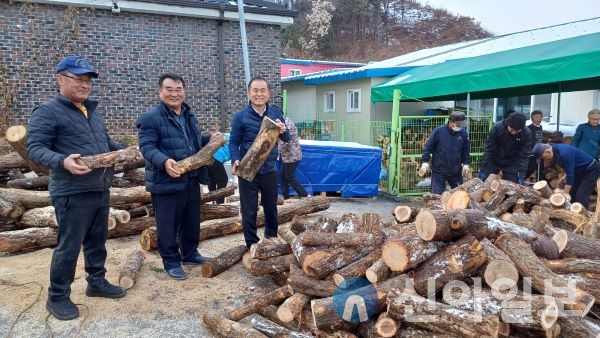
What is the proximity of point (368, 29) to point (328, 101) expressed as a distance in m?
24.8

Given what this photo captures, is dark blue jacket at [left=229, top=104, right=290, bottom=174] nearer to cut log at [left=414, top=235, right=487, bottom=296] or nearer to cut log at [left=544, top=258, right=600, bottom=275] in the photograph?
cut log at [left=414, top=235, right=487, bottom=296]

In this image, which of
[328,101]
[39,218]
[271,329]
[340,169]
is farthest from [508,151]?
[328,101]

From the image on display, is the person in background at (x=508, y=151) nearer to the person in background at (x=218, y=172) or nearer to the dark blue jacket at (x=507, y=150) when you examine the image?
the dark blue jacket at (x=507, y=150)

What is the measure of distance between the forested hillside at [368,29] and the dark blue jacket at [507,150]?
28.7 m

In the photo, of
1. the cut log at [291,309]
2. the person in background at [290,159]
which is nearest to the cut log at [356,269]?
the cut log at [291,309]

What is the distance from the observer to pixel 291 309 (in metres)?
3.37

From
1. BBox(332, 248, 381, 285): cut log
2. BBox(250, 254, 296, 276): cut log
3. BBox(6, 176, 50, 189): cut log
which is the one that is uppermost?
BBox(6, 176, 50, 189): cut log

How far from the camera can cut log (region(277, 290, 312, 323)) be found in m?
3.36

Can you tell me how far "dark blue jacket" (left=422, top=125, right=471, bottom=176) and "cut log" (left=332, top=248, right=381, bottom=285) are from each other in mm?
3699

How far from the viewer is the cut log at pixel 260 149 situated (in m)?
4.45

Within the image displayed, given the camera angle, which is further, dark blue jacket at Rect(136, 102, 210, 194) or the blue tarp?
the blue tarp

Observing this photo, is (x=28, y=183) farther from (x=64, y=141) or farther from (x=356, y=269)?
(x=356, y=269)

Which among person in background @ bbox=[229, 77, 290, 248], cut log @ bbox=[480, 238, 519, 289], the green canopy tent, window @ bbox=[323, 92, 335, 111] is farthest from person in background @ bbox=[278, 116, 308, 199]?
window @ bbox=[323, 92, 335, 111]

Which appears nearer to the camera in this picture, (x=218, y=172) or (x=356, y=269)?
(x=356, y=269)
